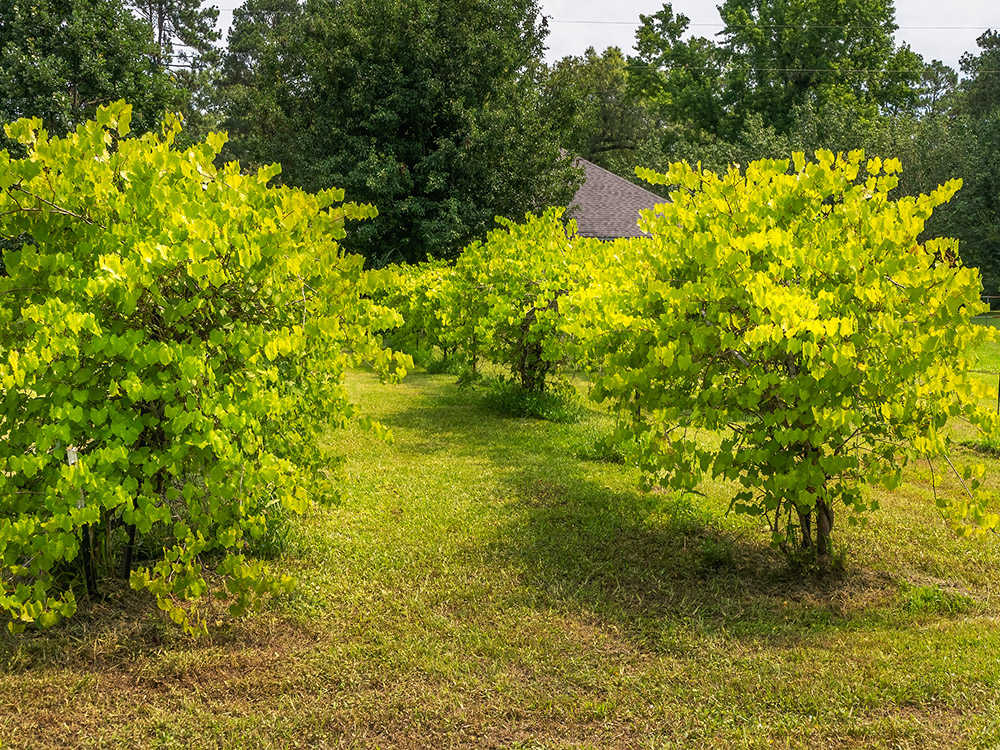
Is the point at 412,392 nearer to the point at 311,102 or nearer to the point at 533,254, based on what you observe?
the point at 533,254

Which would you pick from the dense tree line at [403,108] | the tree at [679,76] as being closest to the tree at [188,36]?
the dense tree line at [403,108]

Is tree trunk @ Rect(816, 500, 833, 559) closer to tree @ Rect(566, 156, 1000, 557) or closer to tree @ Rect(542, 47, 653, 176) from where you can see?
tree @ Rect(566, 156, 1000, 557)

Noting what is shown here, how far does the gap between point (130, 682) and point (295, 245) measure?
75.2 inches

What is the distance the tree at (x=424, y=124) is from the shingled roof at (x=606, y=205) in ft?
8.21

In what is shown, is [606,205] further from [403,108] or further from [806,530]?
[806,530]

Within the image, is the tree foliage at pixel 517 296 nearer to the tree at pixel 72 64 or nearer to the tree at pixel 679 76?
the tree at pixel 72 64

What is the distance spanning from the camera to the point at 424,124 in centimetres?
1877

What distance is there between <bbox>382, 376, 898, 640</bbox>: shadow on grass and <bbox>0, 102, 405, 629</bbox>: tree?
1.45 meters

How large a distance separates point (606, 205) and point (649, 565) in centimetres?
2024

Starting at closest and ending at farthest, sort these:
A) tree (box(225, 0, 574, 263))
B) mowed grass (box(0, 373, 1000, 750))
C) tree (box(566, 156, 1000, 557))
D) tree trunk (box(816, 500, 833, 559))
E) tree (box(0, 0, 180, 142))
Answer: mowed grass (box(0, 373, 1000, 750)), tree (box(566, 156, 1000, 557)), tree trunk (box(816, 500, 833, 559)), tree (box(0, 0, 180, 142)), tree (box(225, 0, 574, 263))

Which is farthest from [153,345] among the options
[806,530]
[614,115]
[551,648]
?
[614,115]

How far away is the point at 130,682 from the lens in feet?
9.89

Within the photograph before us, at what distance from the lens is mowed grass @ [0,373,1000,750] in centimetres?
272

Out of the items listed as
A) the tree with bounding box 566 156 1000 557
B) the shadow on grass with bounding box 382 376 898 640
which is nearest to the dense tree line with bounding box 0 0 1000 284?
the shadow on grass with bounding box 382 376 898 640
